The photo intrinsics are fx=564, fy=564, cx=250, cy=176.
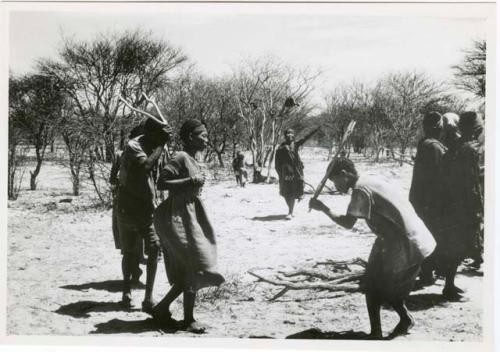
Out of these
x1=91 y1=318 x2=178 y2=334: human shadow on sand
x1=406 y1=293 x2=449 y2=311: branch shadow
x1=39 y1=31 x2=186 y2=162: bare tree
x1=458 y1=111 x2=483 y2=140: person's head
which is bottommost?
x1=91 y1=318 x2=178 y2=334: human shadow on sand

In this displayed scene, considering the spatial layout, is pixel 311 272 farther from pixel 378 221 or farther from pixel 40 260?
pixel 40 260

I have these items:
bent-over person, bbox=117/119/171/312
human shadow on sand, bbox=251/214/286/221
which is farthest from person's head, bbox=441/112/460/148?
bent-over person, bbox=117/119/171/312

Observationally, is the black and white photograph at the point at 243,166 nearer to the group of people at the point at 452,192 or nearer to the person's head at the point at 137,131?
the group of people at the point at 452,192

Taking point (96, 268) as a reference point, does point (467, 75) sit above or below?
above

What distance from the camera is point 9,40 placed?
20.2ft

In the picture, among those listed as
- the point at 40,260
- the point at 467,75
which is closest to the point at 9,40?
the point at 40,260

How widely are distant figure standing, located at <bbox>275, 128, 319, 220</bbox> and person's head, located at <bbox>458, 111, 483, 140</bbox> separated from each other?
1532 mm

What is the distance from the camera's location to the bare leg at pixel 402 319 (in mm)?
5203

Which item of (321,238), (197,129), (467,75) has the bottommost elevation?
(321,238)

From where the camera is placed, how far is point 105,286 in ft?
19.3

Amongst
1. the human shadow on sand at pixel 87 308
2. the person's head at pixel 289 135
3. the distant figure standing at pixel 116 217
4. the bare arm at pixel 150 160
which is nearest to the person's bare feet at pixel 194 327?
the human shadow on sand at pixel 87 308

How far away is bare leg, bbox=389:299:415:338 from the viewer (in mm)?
5203

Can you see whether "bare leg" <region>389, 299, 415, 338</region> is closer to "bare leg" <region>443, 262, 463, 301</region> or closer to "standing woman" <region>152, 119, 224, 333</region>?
"bare leg" <region>443, 262, 463, 301</region>

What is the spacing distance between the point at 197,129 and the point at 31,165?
2.13 metres
